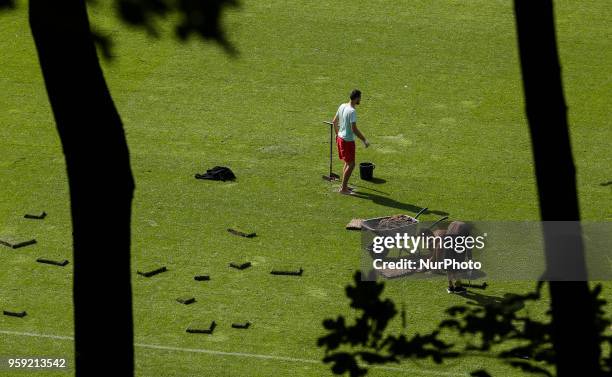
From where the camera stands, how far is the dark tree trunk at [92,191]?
8.50 metres

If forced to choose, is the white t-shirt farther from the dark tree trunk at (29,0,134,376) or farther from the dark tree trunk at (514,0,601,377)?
the dark tree trunk at (514,0,601,377)

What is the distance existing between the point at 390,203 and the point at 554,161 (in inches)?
550

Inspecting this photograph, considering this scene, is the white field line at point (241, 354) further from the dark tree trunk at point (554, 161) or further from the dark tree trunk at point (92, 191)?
the dark tree trunk at point (554, 161)

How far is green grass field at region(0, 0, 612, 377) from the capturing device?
17.2 meters

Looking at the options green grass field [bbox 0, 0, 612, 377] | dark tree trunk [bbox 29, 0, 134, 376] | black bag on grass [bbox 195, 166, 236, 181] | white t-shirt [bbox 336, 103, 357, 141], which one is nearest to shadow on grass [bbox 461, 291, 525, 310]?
green grass field [bbox 0, 0, 612, 377]

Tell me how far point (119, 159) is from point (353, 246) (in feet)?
36.8

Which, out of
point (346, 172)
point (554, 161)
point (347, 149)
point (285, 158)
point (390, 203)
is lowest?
point (554, 161)

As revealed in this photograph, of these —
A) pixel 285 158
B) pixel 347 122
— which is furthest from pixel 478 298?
pixel 285 158

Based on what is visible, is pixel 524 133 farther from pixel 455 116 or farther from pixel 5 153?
pixel 5 153

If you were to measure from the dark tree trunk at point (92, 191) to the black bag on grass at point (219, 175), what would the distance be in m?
13.8

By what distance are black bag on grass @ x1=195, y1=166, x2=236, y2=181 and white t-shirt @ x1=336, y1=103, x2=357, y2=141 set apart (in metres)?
2.32

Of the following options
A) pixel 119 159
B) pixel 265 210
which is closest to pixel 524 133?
pixel 265 210

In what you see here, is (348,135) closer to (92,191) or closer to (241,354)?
(241,354)

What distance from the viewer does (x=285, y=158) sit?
78.1 ft
